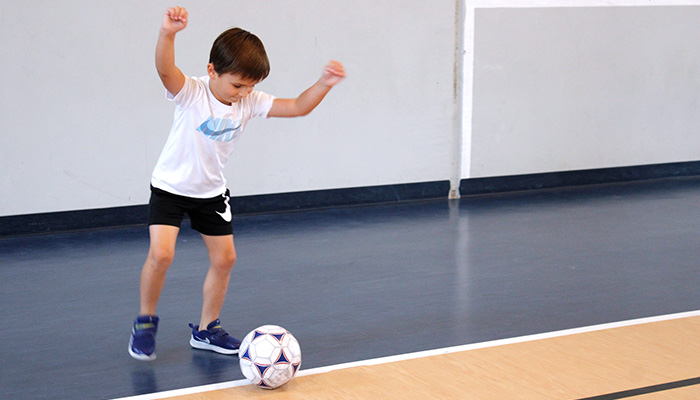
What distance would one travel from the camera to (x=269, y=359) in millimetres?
2416

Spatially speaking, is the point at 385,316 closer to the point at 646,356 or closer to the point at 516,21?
the point at 646,356

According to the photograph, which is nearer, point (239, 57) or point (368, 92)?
point (239, 57)

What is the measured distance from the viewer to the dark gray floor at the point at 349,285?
276 centimetres

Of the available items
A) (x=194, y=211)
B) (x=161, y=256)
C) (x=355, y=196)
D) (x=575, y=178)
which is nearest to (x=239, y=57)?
(x=194, y=211)

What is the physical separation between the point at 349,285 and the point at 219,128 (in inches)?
51.0

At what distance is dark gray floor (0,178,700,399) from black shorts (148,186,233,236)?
0.46 metres

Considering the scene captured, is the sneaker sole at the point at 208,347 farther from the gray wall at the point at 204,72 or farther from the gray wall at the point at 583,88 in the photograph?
the gray wall at the point at 583,88

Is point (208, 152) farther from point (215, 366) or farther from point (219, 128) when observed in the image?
point (215, 366)

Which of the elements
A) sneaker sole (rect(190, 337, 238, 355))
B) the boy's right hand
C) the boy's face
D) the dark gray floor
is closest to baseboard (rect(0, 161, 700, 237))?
the dark gray floor

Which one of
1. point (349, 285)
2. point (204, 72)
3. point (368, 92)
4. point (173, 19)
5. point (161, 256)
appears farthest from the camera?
point (368, 92)

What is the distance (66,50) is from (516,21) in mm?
3282

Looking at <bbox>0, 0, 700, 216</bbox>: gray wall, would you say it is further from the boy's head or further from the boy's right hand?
the boy's right hand

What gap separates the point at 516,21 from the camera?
5.97 metres

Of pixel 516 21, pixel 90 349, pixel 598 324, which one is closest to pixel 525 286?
pixel 598 324
